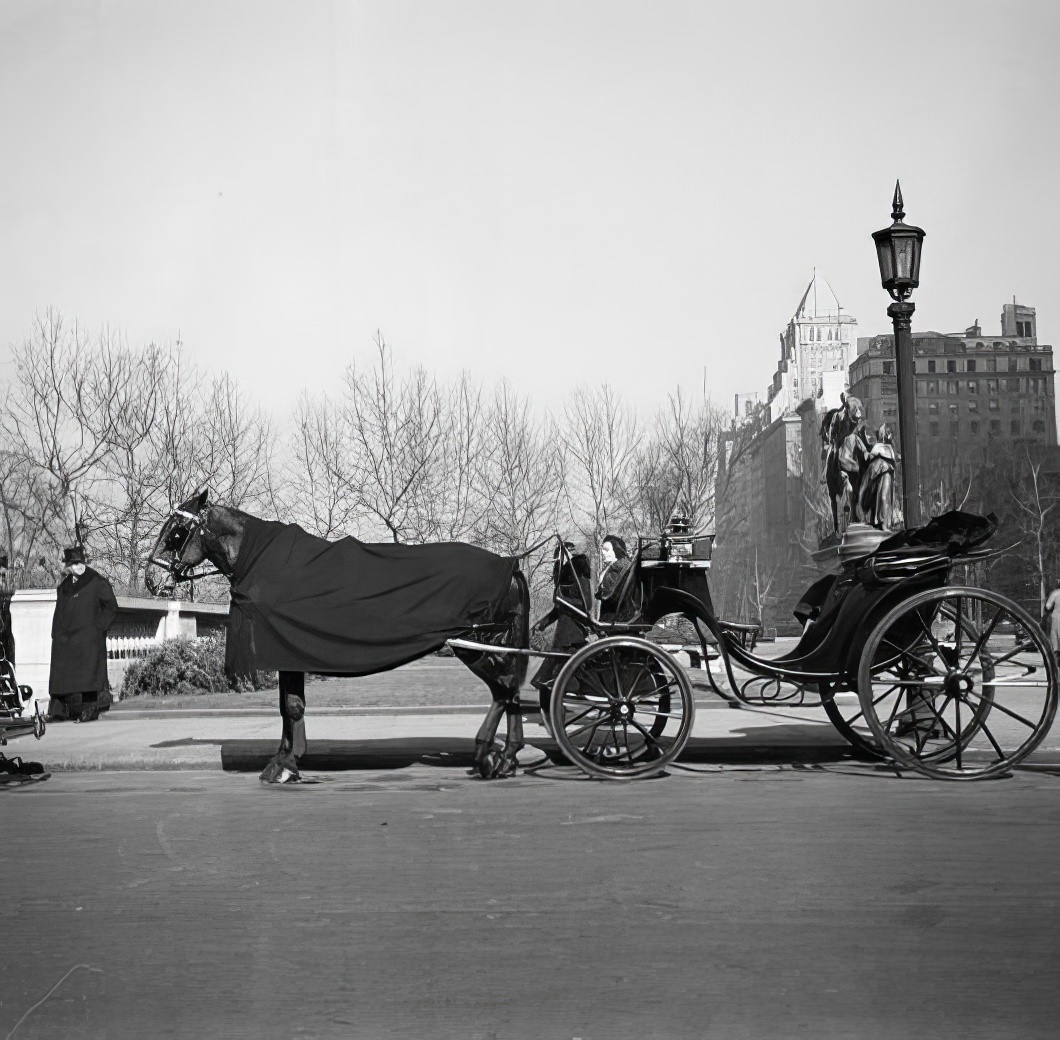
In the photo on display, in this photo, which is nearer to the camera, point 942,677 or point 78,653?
point 942,677

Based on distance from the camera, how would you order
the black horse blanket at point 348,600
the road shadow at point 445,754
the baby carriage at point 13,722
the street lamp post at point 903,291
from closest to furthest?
the black horse blanket at point 348,600
the baby carriage at point 13,722
the road shadow at point 445,754
the street lamp post at point 903,291

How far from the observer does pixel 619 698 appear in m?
10.5

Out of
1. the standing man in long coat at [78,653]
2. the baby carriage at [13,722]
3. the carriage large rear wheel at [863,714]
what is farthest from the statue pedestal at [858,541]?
the standing man in long coat at [78,653]

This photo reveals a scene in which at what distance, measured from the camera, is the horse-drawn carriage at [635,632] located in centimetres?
1035

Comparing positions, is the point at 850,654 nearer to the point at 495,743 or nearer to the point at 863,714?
the point at 863,714

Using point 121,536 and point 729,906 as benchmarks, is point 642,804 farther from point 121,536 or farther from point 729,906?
point 121,536

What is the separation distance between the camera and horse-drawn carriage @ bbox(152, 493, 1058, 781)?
10.4m

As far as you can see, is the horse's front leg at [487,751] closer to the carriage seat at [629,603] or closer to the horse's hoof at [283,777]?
the carriage seat at [629,603]

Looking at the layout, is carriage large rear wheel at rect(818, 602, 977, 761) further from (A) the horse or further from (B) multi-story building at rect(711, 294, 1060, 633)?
(B) multi-story building at rect(711, 294, 1060, 633)

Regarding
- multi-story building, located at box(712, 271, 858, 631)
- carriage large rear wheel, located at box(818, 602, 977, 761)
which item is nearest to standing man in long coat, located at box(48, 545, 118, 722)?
carriage large rear wheel, located at box(818, 602, 977, 761)

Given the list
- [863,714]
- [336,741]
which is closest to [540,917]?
[863,714]

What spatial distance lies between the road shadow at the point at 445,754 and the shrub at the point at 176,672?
8513 mm

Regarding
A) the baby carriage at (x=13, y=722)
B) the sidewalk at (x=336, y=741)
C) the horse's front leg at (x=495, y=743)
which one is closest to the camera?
the horse's front leg at (x=495, y=743)

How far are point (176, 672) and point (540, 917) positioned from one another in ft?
52.9
